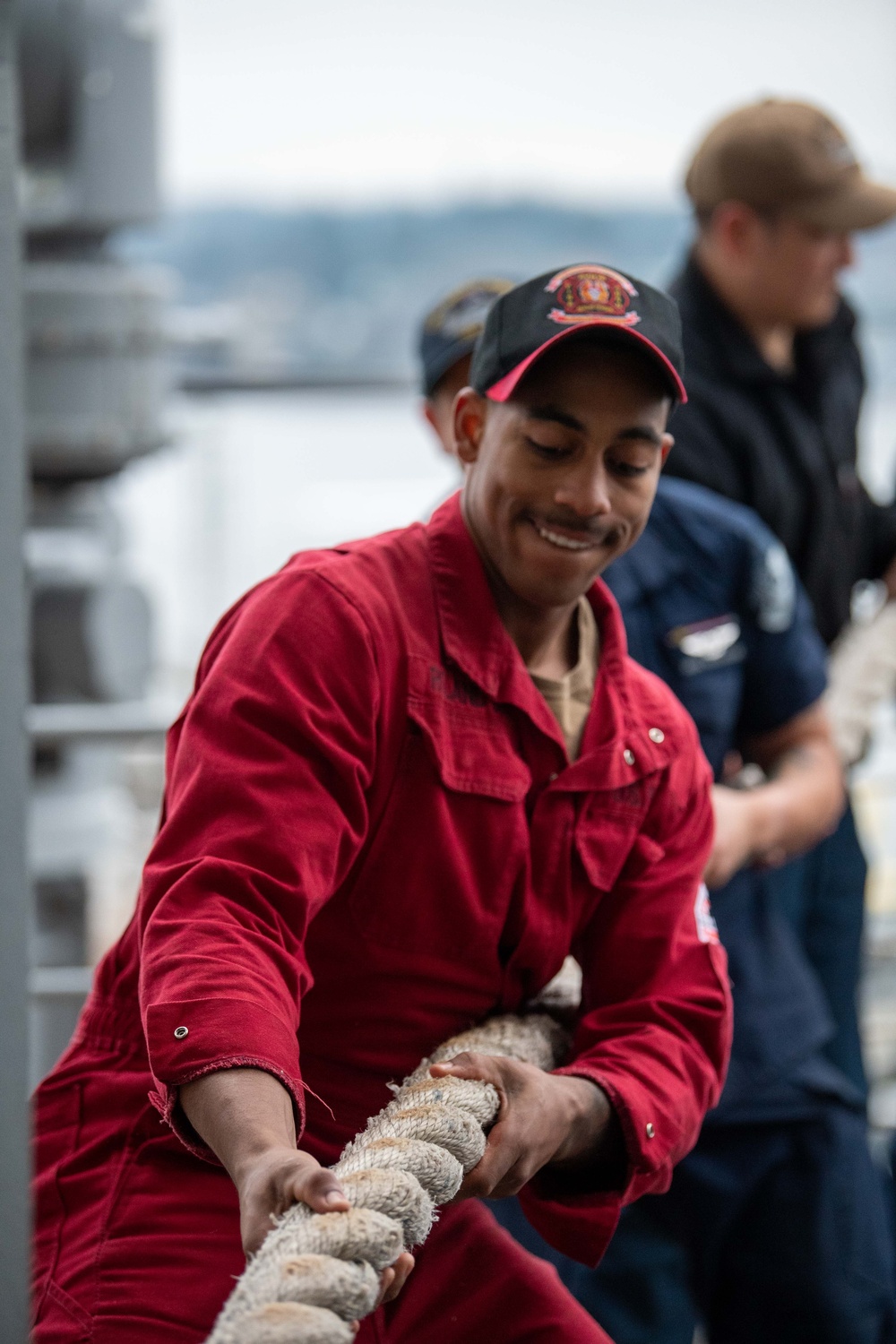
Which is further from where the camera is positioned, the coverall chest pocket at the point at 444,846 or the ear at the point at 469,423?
the ear at the point at 469,423

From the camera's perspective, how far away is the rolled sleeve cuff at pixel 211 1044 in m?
0.97

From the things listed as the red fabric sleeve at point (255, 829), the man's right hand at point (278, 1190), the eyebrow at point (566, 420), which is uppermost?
the eyebrow at point (566, 420)

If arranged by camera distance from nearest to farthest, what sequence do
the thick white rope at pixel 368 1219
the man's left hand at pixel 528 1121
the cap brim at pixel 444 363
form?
1. the thick white rope at pixel 368 1219
2. the man's left hand at pixel 528 1121
3. the cap brim at pixel 444 363

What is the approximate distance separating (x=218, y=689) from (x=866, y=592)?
1.85 m

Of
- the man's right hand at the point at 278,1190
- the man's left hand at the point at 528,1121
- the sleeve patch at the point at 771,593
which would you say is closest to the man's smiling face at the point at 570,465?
the man's left hand at the point at 528,1121

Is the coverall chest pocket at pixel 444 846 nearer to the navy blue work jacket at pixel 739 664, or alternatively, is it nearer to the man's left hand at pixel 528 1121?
the man's left hand at pixel 528 1121

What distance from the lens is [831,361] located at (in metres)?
2.35

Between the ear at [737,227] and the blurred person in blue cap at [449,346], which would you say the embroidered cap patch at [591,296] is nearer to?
the blurred person in blue cap at [449,346]

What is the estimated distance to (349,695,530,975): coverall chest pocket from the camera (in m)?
1.15

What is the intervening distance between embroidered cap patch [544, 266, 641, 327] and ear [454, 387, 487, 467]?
4.5 inches

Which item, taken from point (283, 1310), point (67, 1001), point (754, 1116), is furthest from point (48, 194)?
point (283, 1310)

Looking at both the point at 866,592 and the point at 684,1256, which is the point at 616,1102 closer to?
the point at 684,1256

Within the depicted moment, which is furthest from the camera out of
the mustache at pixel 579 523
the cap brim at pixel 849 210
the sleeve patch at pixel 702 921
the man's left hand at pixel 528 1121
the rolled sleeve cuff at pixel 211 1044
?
the cap brim at pixel 849 210

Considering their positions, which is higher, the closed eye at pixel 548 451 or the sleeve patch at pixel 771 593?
the closed eye at pixel 548 451
